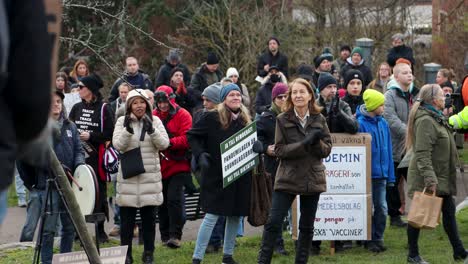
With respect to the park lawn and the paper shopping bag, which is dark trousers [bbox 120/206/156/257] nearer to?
the park lawn

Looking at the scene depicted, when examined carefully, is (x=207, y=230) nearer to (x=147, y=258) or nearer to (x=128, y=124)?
(x=147, y=258)

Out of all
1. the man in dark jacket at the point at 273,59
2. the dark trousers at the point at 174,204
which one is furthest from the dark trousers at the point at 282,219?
the man in dark jacket at the point at 273,59

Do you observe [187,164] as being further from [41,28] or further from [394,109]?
[41,28]

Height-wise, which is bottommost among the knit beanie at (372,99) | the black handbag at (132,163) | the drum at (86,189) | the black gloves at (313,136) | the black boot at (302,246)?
the black boot at (302,246)

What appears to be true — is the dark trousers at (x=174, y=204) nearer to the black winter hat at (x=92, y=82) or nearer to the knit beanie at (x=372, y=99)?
the black winter hat at (x=92, y=82)

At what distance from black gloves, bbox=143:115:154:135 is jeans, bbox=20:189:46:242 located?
124cm

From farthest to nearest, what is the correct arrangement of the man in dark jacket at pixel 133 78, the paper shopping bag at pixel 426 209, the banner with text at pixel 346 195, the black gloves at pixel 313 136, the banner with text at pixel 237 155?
the man in dark jacket at pixel 133 78
the banner with text at pixel 346 195
the banner with text at pixel 237 155
the paper shopping bag at pixel 426 209
the black gloves at pixel 313 136

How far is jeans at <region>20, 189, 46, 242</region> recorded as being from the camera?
9.96m

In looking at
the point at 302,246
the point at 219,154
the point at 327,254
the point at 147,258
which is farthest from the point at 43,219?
the point at 327,254

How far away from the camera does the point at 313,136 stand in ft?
31.0

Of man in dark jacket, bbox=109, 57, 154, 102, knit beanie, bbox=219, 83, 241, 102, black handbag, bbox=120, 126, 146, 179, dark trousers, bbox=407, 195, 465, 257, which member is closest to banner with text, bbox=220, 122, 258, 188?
knit beanie, bbox=219, 83, 241, 102

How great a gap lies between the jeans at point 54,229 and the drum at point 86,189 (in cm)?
22

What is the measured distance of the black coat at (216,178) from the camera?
33.5ft

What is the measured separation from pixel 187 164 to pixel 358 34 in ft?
44.0
